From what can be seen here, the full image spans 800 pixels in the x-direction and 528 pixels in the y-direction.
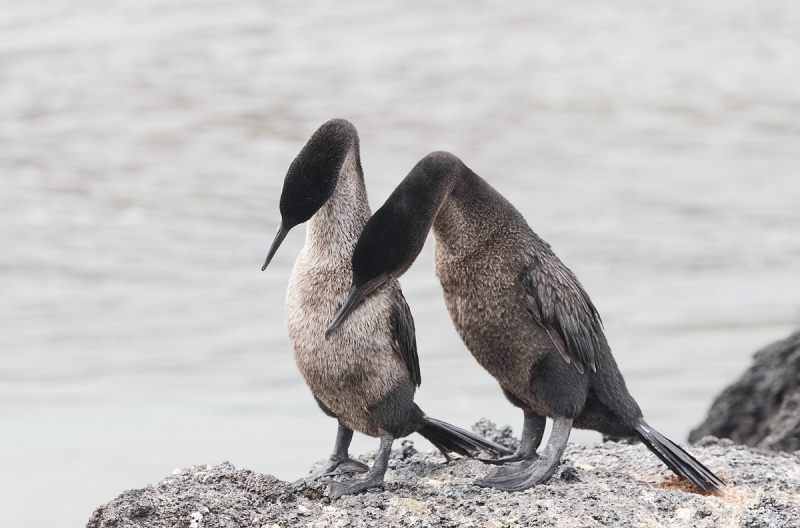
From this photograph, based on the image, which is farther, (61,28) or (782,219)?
(61,28)

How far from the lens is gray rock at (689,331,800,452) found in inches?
275

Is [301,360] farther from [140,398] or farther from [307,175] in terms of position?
[140,398]

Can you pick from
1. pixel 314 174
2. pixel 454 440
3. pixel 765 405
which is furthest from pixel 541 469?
pixel 765 405

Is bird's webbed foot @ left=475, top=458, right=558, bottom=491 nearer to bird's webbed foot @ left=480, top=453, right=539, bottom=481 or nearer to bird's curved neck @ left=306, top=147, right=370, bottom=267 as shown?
bird's webbed foot @ left=480, top=453, right=539, bottom=481

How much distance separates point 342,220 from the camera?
210 inches

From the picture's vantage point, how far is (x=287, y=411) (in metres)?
8.48

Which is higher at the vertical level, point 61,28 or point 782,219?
point 61,28

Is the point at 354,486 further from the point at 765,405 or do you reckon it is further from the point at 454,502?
the point at 765,405

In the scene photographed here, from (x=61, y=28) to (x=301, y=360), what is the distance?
1631 cm

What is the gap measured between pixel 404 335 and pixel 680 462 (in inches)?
51.0

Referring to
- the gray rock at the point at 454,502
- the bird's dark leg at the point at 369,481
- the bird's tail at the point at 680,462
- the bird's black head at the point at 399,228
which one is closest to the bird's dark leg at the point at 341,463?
the gray rock at the point at 454,502

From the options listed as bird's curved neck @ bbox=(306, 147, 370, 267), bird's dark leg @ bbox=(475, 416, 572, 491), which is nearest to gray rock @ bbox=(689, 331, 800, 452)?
bird's dark leg @ bbox=(475, 416, 572, 491)

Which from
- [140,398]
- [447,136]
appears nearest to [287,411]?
[140,398]

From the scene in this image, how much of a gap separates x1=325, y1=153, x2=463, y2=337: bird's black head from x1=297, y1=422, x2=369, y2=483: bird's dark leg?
739mm
